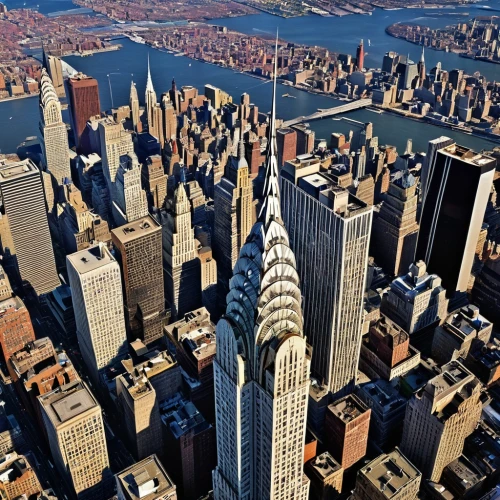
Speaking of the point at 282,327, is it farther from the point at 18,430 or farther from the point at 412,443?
the point at 18,430

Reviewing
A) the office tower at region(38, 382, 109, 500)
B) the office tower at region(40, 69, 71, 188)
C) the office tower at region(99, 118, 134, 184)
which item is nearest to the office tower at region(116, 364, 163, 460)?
the office tower at region(38, 382, 109, 500)

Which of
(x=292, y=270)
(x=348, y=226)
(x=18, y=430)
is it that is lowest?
(x=18, y=430)

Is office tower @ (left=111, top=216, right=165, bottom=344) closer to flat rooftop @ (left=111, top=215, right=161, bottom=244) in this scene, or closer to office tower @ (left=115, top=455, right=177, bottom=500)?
flat rooftop @ (left=111, top=215, right=161, bottom=244)

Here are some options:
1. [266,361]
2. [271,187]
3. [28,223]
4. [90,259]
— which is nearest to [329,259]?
[266,361]

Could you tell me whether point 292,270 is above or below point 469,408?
above

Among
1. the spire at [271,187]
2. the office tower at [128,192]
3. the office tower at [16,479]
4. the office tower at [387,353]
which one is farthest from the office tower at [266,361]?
the office tower at [128,192]

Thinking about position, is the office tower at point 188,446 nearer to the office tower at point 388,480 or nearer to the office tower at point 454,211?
the office tower at point 388,480

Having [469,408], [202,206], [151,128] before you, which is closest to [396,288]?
[469,408]
